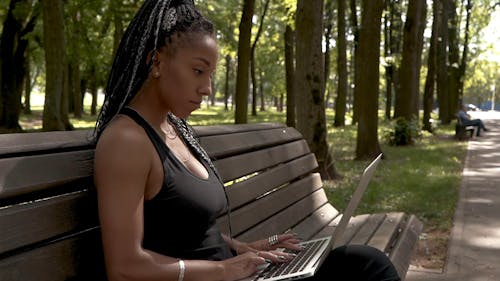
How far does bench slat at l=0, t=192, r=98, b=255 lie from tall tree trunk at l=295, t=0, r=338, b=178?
8.01 m

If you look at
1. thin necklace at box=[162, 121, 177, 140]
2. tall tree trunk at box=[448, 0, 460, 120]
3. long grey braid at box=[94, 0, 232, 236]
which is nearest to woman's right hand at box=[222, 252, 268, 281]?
thin necklace at box=[162, 121, 177, 140]

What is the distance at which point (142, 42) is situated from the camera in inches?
86.7

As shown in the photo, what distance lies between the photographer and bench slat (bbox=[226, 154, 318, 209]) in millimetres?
3471

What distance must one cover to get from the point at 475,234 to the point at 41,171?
18.3ft

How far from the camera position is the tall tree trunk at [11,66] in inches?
902

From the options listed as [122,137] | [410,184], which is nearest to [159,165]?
[122,137]

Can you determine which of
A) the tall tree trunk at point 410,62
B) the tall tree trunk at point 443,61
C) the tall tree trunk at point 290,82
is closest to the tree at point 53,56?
the tall tree trunk at point 290,82

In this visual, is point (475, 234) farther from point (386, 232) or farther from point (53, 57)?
point (53, 57)

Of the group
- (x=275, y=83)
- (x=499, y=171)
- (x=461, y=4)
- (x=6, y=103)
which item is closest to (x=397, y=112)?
(x=499, y=171)

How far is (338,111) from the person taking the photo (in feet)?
93.2

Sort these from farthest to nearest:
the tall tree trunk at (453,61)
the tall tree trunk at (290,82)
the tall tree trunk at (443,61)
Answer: the tall tree trunk at (453,61) → the tall tree trunk at (443,61) → the tall tree trunk at (290,82)

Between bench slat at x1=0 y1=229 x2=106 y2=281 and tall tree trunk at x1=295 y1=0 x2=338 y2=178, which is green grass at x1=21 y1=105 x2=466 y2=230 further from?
bench slat at x1=0 y1=229 x2=106 y2=281

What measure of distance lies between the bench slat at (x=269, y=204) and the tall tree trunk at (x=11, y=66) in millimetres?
19884

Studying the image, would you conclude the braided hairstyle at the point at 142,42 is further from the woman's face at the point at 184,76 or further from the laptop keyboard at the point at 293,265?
the laptop keyboard at the point at 293,265
